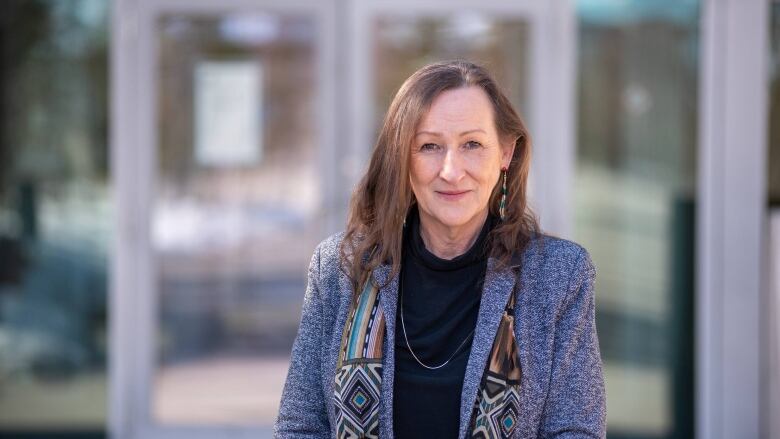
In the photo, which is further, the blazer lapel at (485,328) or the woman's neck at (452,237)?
the woman's neck at (452,237)

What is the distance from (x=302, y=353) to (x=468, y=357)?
0.37 m

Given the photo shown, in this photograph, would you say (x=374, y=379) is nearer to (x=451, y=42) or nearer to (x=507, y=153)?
(x=507, y=153)

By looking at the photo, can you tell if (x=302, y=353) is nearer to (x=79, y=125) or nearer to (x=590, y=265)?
(x=590, y=265)

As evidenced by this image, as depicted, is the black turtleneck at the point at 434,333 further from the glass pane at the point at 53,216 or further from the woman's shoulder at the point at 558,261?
the glass pane at the point at 53,216

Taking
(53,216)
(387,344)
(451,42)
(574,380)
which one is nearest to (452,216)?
(387,344)

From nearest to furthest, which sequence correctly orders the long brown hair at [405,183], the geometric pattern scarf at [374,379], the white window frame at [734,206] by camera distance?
1. the geometric pattern scarf at [374,379]
2. the long brown hair at [405,183]
3. the white window frame at [734,206]

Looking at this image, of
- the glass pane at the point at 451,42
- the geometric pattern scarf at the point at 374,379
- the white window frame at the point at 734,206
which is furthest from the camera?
the glass pane at the point at 451,42

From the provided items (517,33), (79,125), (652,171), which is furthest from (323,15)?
(652,171)

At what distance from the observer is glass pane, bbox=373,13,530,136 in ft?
16.7

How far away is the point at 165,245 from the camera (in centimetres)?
530

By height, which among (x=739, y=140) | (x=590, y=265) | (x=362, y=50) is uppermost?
(x=362, y=50)

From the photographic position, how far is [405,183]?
228 cm

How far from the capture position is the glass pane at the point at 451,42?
5.09 m

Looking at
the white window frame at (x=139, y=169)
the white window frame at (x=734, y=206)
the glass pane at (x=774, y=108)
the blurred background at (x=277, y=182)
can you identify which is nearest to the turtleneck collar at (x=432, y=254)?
the blurred background at (x=277, y=182)
